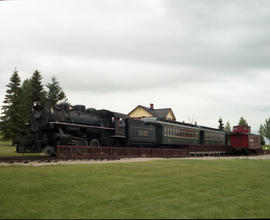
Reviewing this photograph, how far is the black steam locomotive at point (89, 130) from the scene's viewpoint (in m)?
19.8

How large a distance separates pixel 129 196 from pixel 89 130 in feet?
50.2

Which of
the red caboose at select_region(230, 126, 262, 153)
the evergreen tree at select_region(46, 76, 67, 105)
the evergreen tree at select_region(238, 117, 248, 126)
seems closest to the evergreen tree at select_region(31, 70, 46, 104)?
the evergreen tree at select_region(46, 76, 67, 105)

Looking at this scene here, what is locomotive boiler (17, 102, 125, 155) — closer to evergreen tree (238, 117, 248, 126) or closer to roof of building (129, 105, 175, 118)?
roof of building (129, 105, 175, 118)

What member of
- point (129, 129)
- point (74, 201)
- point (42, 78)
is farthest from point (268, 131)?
point (74, 201)

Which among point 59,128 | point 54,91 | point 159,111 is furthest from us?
point 159,111

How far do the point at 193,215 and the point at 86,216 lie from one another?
80.8 inches

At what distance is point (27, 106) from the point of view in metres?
46.3

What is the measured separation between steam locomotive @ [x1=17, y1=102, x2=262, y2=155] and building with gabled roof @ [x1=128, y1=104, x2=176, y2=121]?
34.7 meters

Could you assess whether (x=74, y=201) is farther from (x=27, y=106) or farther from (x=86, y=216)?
(x=27, y=106)

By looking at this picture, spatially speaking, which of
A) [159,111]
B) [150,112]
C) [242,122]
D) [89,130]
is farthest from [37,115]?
[242,122]

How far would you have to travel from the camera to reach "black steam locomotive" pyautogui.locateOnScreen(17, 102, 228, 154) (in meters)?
19.8

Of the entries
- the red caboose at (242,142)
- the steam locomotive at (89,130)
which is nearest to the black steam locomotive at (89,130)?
the steam locomotive at (89,130)

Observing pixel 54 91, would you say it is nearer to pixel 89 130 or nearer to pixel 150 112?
pixel 150 112

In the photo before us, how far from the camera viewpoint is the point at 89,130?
2230cm
